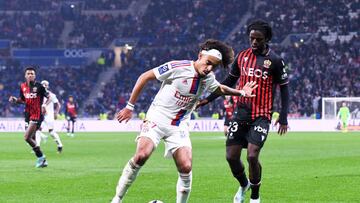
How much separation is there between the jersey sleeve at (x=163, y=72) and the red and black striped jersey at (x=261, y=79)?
1648 millimetres

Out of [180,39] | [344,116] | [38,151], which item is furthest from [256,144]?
[180,39]

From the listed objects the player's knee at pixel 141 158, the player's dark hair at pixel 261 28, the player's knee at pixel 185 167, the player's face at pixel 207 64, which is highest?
the player's dark hair at pixel 261 28

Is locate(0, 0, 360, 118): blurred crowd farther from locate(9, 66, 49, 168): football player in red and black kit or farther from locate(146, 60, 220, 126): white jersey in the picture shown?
locate(146, 60, 220, 126): white jersey

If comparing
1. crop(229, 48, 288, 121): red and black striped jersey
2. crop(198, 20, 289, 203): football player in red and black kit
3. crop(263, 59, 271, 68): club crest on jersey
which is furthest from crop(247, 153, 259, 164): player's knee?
crop(263, 59, 271, 68): club crest on jersey

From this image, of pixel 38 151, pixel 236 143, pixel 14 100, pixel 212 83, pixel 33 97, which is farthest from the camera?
pixel 33 97

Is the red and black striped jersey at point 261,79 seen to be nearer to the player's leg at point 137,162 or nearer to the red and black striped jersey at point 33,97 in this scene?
the player's leg at point 137,162

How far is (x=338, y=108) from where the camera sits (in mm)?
55656

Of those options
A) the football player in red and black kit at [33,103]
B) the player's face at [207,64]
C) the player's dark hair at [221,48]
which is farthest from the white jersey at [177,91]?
the football player in red and black kit at [33,103]

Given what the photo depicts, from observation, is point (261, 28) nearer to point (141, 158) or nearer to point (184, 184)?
point (184, 184)

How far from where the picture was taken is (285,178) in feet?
59.3

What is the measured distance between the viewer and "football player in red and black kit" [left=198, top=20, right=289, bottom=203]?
12055 millimetres

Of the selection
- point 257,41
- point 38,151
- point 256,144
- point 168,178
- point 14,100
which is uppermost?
point 257,41

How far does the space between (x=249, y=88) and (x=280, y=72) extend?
0.60 m

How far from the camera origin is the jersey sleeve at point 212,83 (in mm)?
11093
